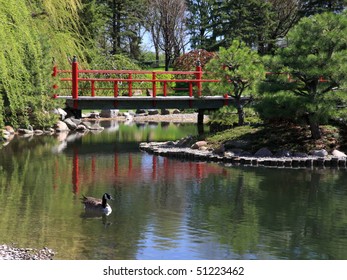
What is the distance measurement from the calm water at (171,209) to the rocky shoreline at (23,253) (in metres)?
0.20

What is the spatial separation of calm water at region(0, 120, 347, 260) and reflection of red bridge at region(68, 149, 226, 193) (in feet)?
0.09

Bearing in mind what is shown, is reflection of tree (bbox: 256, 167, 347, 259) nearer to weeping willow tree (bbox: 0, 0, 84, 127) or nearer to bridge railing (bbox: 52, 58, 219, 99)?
bridge railing (bbox: 52, 58, 219, 99)

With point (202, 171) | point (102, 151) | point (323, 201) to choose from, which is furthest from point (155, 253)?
point (102, 151)

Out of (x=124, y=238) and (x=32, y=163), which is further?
(x=32, y=163)

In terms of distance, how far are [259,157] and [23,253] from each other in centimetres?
1080

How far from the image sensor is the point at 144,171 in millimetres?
17906

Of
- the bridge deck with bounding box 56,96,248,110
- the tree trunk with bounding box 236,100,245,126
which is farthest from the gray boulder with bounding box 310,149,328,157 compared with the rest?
the bridge deck with bounding box 56,96,248,110

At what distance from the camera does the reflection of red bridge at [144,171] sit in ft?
55.0

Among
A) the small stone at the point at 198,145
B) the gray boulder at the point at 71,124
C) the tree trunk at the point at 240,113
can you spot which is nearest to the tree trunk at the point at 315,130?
the tree trunk at the point at 240,113

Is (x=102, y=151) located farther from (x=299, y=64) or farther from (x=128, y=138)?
(x=299, y=64)

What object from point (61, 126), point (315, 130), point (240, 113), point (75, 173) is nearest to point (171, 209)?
point (75, 173)

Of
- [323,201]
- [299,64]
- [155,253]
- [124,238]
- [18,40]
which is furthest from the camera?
[299,64]

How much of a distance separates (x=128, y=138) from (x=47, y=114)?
12.5 ft

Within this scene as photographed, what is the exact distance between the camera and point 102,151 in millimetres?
22891
